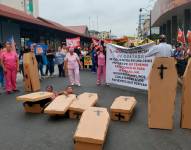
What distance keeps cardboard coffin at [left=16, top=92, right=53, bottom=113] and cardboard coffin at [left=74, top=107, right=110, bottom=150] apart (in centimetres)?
252

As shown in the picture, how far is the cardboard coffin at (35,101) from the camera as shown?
8906mm

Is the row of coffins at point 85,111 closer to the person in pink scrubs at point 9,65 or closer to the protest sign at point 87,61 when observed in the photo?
the person in pink scrubs at point 9,65

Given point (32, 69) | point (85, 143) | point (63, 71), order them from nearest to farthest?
point (85, 143) < point (32, 69) < point (63, 71)

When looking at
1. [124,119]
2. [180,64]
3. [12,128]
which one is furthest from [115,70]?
[12,128]

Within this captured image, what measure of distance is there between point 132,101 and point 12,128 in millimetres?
2929

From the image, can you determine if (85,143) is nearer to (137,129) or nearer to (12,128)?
(137,129)

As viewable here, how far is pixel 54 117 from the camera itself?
853cm

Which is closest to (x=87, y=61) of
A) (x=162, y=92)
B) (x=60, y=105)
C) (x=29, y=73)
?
(x=29, y=73)

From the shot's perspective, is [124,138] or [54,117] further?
[54,117]

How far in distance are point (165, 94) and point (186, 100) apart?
0.44 m

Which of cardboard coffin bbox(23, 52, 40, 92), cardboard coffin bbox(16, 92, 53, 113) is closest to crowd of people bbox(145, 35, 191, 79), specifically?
cardboard coffin bbox(16, 92, 53, 113)

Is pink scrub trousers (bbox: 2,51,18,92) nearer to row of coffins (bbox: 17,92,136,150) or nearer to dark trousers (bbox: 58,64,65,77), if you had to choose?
row of coffins (bbox: 17,92,136,150)

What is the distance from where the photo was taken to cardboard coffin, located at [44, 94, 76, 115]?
8.09 m

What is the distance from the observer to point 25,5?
122ft
